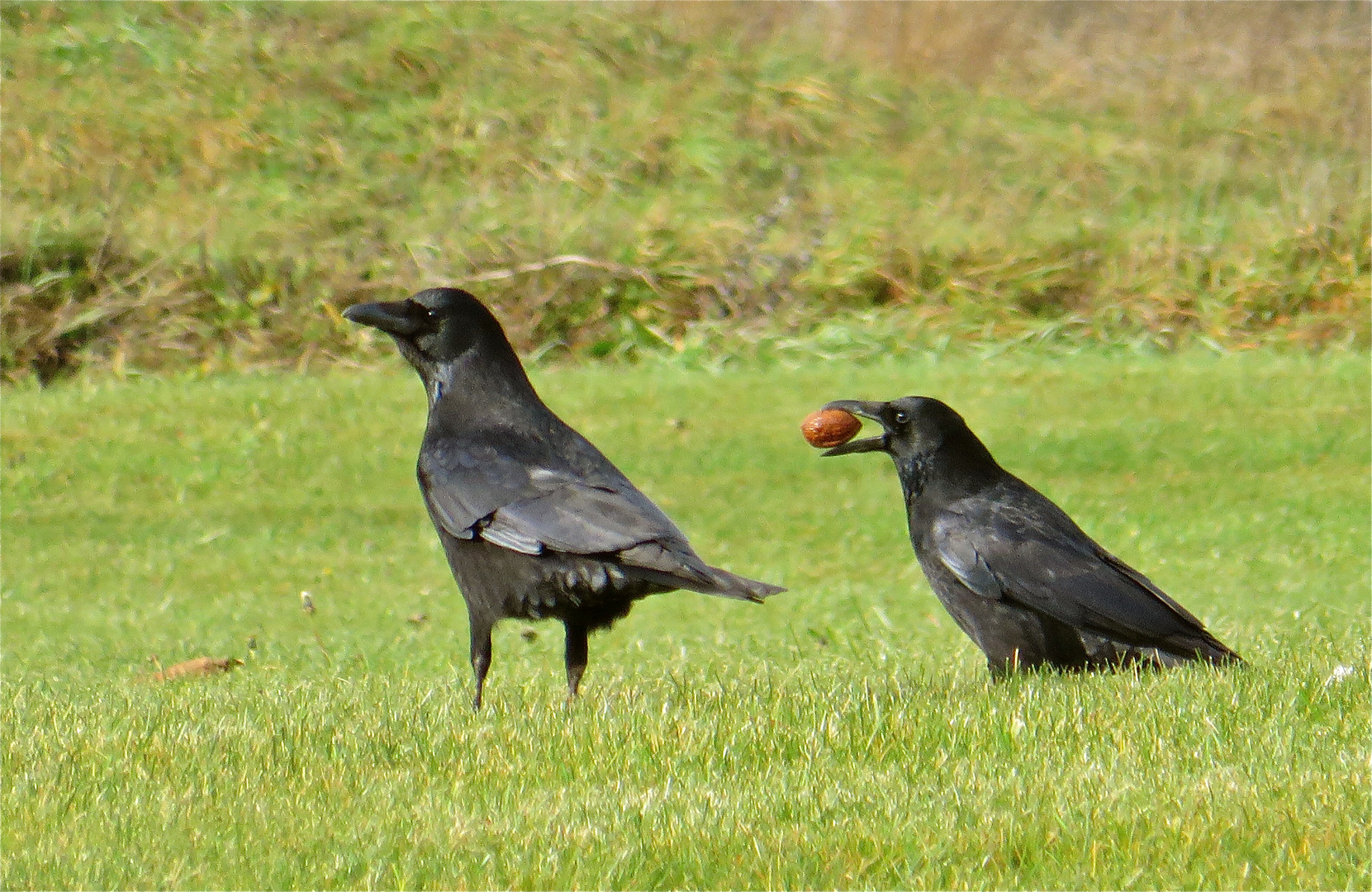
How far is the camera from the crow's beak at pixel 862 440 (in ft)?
20.3

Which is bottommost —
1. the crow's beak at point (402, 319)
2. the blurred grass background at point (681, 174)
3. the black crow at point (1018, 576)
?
the blurred grass background at point (681, 174)

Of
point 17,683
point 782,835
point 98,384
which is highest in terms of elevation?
point 782,835

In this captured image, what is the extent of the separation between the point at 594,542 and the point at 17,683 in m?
3.15

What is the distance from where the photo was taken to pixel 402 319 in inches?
242

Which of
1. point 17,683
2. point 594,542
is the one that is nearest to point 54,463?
point 17,683

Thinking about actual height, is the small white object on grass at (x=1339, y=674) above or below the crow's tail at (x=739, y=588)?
below

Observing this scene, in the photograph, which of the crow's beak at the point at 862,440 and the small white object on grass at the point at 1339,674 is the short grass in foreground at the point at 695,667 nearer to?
the small white object on grass at the point at 1339,674

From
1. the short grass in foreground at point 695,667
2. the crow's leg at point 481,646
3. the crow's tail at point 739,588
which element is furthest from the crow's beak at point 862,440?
the crow's leg at point 481,646

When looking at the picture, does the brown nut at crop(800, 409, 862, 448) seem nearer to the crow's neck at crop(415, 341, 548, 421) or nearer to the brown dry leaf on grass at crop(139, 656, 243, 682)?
the crow's neck at crop(415, 341, 548, 421)

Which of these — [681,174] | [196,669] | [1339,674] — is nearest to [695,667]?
[196,669]

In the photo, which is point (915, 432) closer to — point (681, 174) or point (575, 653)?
point (575, 653)

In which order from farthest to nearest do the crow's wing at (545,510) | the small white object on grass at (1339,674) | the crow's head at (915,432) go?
the crow's head at (915,432) → the crow's wing at (545,510) → the small white object on grass at (1339,674)

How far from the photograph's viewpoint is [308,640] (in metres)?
8.53

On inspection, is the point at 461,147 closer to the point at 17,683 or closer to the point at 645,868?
the point at 17,683
